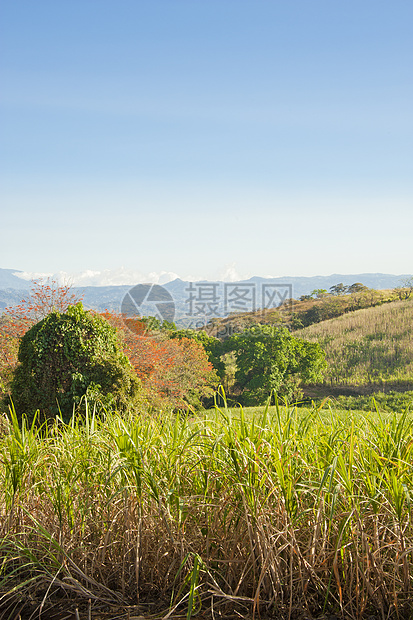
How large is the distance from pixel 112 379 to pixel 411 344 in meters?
24.5

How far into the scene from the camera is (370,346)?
26.0 meters

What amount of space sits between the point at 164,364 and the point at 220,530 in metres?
12.1

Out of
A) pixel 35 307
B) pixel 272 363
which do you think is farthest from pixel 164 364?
pixel 272 363

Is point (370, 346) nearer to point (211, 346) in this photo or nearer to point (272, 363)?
point (272, 363)

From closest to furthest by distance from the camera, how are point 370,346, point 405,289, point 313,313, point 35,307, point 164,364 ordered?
point 35,307 → point 164,364 → point 370,346 → point 313,313 → point 405,289

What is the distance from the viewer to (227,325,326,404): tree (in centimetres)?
2009

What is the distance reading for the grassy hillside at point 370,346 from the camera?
74.9 feet

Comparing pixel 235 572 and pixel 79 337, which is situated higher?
pixel 79 337

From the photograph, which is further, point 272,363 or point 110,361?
point 272,363

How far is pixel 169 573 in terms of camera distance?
78.4 inches

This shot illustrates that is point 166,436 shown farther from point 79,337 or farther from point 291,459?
point 79,337

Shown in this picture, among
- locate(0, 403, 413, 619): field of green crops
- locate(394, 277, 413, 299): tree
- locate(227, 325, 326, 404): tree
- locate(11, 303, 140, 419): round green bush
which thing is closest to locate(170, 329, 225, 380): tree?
locate(227, 325, 326, 404): tree

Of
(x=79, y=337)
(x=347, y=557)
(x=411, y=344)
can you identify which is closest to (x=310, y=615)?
(x=347, y=557)

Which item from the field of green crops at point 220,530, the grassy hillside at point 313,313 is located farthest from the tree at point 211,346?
the field of green crops at point 220,530
